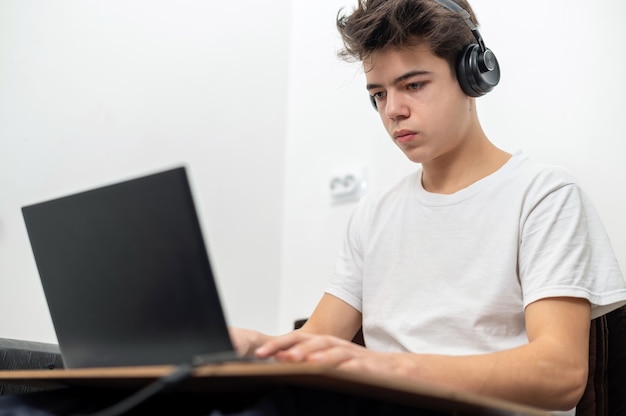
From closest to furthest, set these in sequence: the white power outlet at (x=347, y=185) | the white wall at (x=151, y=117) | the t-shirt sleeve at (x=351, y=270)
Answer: the t-shirt sleeve at (x=351, y=270)
the white wall at (x=151, y=117)
the white power outlet at (x=347, y=185)

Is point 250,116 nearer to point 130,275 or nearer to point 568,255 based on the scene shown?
point 568,255

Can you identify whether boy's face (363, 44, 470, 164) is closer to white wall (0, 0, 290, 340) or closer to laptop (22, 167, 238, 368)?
laptop (22, 167, 238, 368)

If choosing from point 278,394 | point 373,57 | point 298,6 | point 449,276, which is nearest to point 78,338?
point 278,394

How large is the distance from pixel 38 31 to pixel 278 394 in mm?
1399

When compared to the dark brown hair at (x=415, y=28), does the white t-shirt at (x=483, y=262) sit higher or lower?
lower

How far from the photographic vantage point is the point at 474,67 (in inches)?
47.2

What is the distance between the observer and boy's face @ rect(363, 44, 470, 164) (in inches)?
47.8

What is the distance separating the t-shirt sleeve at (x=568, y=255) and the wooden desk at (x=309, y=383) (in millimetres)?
363

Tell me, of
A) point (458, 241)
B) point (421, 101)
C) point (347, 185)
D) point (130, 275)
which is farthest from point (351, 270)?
point (130, 275)

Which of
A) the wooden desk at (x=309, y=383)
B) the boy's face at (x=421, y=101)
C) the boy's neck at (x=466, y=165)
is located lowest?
the wooden desk at (x=309, y=383)

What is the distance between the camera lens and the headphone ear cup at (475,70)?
47.3 inches

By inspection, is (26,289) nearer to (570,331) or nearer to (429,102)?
(429,102)

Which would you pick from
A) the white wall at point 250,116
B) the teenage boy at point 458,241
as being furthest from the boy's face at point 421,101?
the white wall at point 250,116

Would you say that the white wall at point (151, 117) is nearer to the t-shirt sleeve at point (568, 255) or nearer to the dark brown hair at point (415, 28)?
the dark brown hair at point (415, 28)
